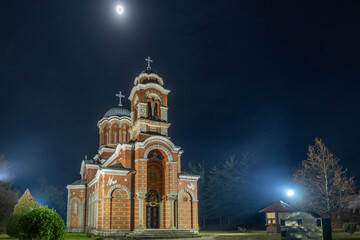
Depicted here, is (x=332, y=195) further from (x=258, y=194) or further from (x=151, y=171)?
(x=258, y=194)

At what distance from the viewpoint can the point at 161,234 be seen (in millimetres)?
23906

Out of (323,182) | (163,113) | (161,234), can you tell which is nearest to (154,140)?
(163,113)

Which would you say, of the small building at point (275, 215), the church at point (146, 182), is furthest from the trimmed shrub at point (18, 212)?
the small building at point (275, 215)

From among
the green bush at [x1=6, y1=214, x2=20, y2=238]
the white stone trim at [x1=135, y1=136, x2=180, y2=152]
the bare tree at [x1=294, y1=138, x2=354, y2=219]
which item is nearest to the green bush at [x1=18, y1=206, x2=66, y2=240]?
the green bush at [x1=6, y1=214, x2=20, y2=238]

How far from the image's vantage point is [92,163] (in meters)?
35.8

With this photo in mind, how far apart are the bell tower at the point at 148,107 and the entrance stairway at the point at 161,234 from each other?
8015mm

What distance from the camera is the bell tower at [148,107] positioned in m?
28.5

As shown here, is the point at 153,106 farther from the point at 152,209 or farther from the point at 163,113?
the point at 152,209

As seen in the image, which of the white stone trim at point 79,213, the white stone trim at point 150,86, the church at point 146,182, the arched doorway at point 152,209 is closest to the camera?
the church at point 146,182

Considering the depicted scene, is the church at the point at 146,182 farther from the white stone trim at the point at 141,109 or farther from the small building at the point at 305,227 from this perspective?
the small building at the point at 305,227

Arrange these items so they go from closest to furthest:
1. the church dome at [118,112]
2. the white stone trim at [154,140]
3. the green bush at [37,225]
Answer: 1. the green bush at [37,225]
2. the white stone trim at [154,140]
3. the church dome at [118,112]

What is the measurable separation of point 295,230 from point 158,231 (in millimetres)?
16144

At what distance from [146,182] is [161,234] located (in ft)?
14.2

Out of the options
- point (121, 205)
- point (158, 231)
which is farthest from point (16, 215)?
point (158, 231)
